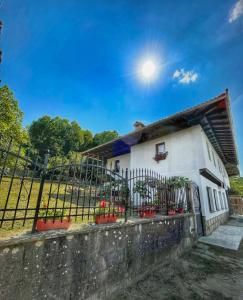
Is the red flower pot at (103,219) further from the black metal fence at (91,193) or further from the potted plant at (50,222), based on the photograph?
the potted plant at (50,222)

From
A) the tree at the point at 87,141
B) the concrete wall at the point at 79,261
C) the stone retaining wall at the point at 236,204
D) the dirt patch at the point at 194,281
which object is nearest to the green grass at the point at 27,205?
the concrete wall at the point at 79,261

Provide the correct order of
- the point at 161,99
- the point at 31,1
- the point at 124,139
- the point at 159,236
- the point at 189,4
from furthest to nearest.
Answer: the point at 161,99
the point at 124,139
the point at 189,4
the point at 31,1
the point at 159,236

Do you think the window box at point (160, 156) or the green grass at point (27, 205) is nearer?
the green grass at point (27, 205)

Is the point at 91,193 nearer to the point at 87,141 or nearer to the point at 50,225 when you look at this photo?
the point at 50,225

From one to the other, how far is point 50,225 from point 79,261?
0.77m

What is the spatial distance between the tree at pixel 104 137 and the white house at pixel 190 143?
17838 millimetres

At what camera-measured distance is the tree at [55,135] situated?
29.5 meters

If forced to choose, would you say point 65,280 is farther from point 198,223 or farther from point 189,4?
point 189,4

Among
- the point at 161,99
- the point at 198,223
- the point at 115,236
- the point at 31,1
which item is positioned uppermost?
the point at 161,99

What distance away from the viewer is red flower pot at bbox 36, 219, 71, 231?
2377 mm

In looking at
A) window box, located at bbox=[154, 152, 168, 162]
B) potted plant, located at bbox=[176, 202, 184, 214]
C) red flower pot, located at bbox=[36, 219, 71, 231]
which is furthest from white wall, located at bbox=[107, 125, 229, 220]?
red flower pot, located at bbox=[36, 219, 71, 231]

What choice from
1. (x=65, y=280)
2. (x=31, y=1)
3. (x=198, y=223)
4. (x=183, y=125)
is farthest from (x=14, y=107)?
(x=198, y=223)

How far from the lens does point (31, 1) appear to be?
560cm

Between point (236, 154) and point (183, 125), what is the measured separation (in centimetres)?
890
